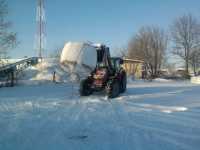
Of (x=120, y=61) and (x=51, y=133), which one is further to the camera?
(x=120, y=61)

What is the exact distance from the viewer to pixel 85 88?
705 inches

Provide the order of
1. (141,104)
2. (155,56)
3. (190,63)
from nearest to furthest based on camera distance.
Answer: (141,104), (190,63), (155,56)

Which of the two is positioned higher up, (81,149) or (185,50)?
(185,50)

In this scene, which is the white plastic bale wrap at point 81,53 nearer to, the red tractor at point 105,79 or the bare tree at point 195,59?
the red tractor at point 105,79

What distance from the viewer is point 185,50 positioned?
198 ft

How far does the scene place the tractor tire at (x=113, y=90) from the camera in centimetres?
1680

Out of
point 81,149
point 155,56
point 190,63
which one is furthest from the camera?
point 155,56

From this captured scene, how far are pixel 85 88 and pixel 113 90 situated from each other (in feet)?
5.81

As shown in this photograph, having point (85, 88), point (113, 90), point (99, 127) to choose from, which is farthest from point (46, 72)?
point (99, 127)

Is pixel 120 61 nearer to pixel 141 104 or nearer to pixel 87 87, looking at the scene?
pixel 87 87

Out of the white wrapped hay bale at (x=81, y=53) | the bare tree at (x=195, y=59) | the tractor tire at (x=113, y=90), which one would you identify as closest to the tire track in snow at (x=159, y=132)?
the tractor tire at (x=113, y=90)

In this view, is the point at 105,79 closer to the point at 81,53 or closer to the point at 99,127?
the point at 81,53

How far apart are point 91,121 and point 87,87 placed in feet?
27.2

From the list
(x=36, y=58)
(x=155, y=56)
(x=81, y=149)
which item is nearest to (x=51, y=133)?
(x=81, y=149)
